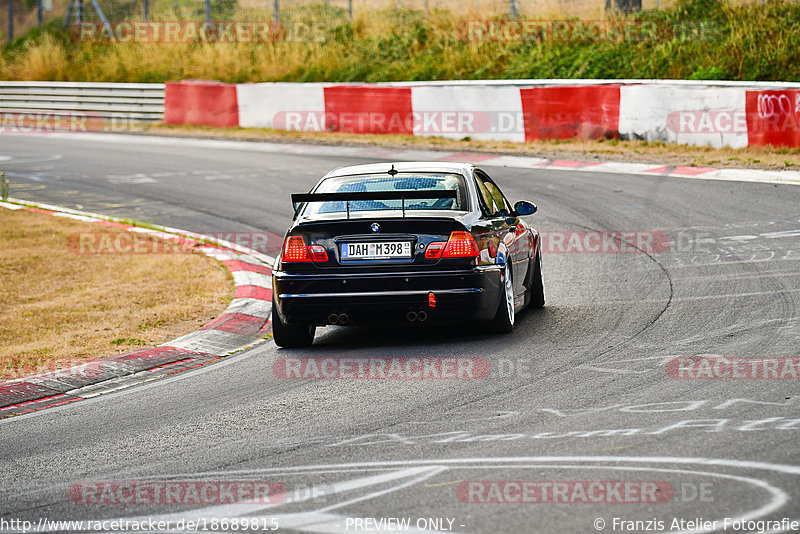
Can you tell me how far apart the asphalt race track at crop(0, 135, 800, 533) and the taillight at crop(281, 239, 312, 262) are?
79 cm

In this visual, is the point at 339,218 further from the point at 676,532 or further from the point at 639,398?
the point at 676,532

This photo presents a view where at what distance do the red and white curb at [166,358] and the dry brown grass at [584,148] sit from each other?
31.9 ft

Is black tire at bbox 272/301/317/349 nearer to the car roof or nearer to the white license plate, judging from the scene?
the white license plate

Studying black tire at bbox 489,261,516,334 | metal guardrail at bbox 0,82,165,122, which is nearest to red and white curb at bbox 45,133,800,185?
metal guardrail at bbox 0,82,165,122

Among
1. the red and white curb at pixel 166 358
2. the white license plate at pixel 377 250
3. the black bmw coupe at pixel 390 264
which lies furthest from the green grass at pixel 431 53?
the white license plate at pixel 377 250

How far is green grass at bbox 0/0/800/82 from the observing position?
2417 centimetres

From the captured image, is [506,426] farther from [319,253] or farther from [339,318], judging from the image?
[319,253]

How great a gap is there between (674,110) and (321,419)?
1619cm

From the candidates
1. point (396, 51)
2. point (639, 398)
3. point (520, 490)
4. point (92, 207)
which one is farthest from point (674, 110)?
point (520, 490)

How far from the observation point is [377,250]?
27.4 ft

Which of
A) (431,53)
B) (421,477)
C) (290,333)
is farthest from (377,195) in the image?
(431,53)

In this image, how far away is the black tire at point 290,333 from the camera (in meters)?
8.84

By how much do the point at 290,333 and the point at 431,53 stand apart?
23515 millimetres

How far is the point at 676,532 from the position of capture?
4.48 m
